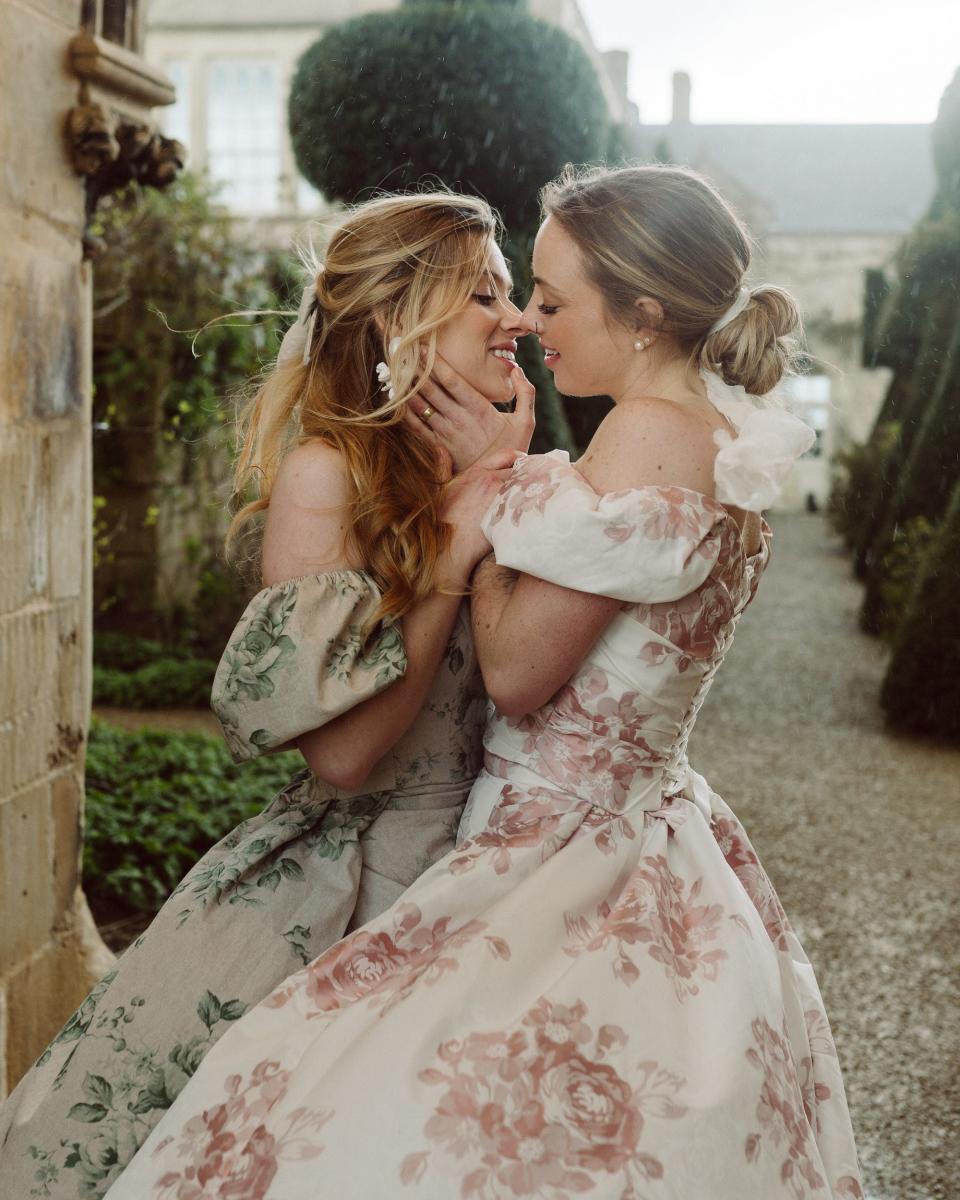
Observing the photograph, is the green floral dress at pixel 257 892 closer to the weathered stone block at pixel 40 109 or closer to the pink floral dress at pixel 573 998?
the pink floral dress at pixel 573 998

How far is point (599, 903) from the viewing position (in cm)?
156

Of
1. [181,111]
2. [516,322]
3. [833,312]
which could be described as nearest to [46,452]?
[516,322]

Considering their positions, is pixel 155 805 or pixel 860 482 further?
pixel 860 482

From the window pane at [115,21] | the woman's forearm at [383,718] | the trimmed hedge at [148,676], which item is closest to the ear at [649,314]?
the woman's forearm at [383,718]

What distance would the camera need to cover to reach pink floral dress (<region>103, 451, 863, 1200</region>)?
133 cm

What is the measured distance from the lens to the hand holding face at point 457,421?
5.81 feet

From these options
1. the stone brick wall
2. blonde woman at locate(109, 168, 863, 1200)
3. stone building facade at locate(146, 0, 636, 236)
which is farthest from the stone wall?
blonde woman at locate(109, 168, 863, 1200)

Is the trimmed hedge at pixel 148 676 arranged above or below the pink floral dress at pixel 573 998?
below

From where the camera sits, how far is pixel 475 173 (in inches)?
287

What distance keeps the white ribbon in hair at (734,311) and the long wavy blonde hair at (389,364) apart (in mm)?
339

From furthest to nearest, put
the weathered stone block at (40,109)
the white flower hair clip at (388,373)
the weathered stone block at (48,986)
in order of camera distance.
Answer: the weathered stone block at (48,986), the weathered stone block at (40,109), the white flower hair clip at (388,373)

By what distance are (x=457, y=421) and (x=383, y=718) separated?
0.43 meters

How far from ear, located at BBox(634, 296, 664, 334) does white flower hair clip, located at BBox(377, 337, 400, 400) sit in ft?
1.06

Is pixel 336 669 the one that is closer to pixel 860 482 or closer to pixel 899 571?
pixel 899 571
